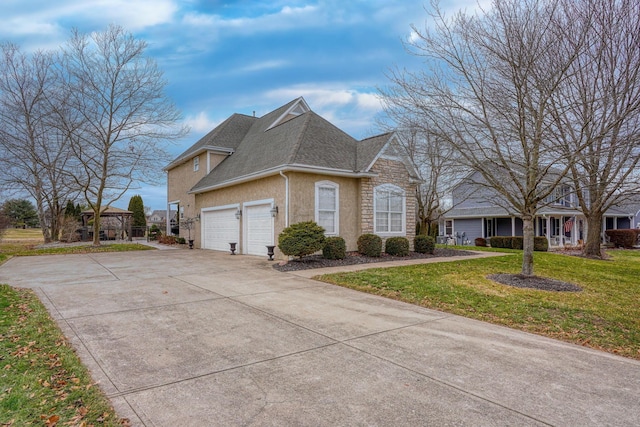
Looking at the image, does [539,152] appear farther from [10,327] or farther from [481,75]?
Result: [10,327]

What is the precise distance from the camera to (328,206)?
45.2ft

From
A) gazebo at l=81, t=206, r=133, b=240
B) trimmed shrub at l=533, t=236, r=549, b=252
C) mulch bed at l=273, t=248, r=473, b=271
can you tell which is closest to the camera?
mulch bed at l=273, t=248, r=473, b=271

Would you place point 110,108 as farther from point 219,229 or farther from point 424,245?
point 424,245

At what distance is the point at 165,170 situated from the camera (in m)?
26.0

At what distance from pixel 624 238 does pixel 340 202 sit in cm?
2297

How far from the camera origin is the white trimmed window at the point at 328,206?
13.5m

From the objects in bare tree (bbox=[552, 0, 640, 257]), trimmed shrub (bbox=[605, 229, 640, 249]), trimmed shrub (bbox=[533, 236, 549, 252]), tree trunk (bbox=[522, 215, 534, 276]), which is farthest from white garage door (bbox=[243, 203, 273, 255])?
trimmed shrub (bbox=[605, 229, 640, 249])

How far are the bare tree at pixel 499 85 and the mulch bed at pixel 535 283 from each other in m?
0.37

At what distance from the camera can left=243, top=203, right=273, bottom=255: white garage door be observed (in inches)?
553

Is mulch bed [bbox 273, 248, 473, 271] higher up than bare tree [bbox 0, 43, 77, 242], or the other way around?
bare tree [bbox 0, 43, 77, 242]

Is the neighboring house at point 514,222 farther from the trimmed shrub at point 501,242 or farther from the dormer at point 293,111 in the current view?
the dormer at point 293,111

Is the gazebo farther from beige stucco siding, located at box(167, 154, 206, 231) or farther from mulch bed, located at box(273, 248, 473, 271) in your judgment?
mulch bed, located at box(273, 248, 473, 271)

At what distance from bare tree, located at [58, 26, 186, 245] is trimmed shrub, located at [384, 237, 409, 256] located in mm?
13760

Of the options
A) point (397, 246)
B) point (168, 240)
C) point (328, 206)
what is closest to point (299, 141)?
point (328, 206)
